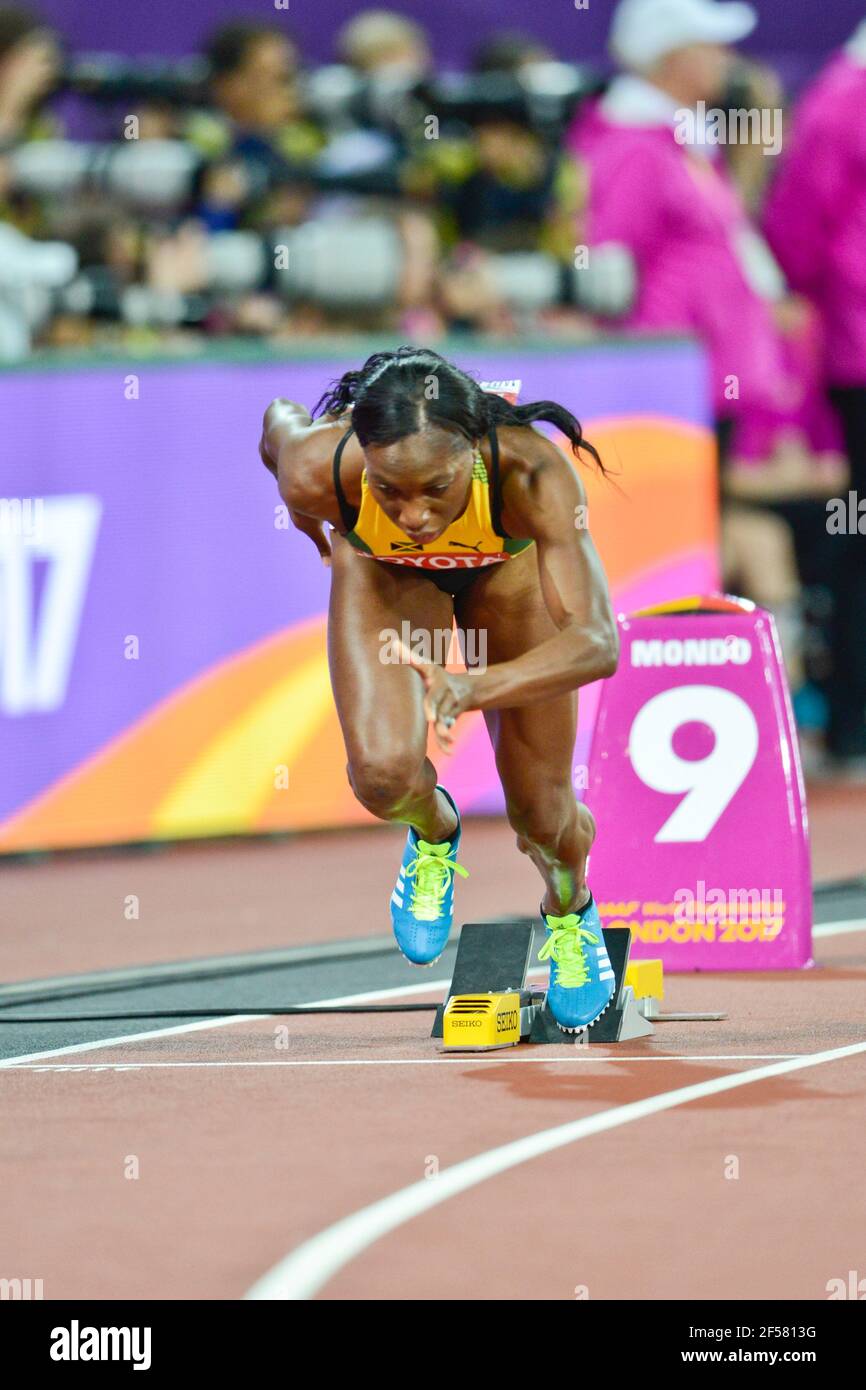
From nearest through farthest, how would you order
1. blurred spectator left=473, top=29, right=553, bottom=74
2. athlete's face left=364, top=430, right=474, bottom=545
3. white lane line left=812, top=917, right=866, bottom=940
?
athlete's face left=364, top=430, right=474, bottom=545, white lane line left=812, top=917, right=866, bottom=940, blurred spectator left=473, top=29, right=553, bottom=74

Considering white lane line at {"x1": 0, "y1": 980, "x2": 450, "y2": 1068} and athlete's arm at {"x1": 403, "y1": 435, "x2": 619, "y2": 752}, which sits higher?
athlete's arm at {"x1": 403, "y1": 435, "x2": 619, "y2": 752}

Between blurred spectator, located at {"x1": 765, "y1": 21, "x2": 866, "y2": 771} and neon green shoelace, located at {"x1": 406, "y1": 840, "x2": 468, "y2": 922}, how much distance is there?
310 inches

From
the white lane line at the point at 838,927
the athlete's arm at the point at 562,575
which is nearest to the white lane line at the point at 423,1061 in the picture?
the athlete's arm at the point at 562,575

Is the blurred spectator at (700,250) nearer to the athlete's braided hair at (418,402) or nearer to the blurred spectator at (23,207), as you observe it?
the blurred spectator at (23,207)

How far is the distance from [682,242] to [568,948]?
7599 mm

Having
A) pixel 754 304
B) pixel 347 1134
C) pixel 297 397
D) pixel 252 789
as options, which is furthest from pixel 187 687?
pixel 347 1134

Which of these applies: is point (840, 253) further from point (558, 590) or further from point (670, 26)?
point (558, 590)

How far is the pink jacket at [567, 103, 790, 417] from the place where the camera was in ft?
45.2

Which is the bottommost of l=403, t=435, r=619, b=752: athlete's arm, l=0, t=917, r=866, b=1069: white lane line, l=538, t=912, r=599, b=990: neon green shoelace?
l=0, t=917, r=866, b=1069: white lane line

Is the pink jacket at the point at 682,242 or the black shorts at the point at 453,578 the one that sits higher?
the pink jacket at the point at 682,242

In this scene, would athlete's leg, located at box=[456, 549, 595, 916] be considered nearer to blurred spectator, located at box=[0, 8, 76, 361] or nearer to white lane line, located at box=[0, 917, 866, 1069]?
white lane line, located at box=[0, 917, 866, 1069]

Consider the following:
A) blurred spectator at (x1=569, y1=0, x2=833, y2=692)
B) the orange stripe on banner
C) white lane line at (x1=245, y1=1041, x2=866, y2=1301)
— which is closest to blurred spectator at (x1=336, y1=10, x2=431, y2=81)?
blurred spectator at (x1=569, y1=0, x2=833, y2=692)

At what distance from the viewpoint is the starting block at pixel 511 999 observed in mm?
7188

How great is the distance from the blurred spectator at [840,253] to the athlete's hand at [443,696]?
→ 342 inches
